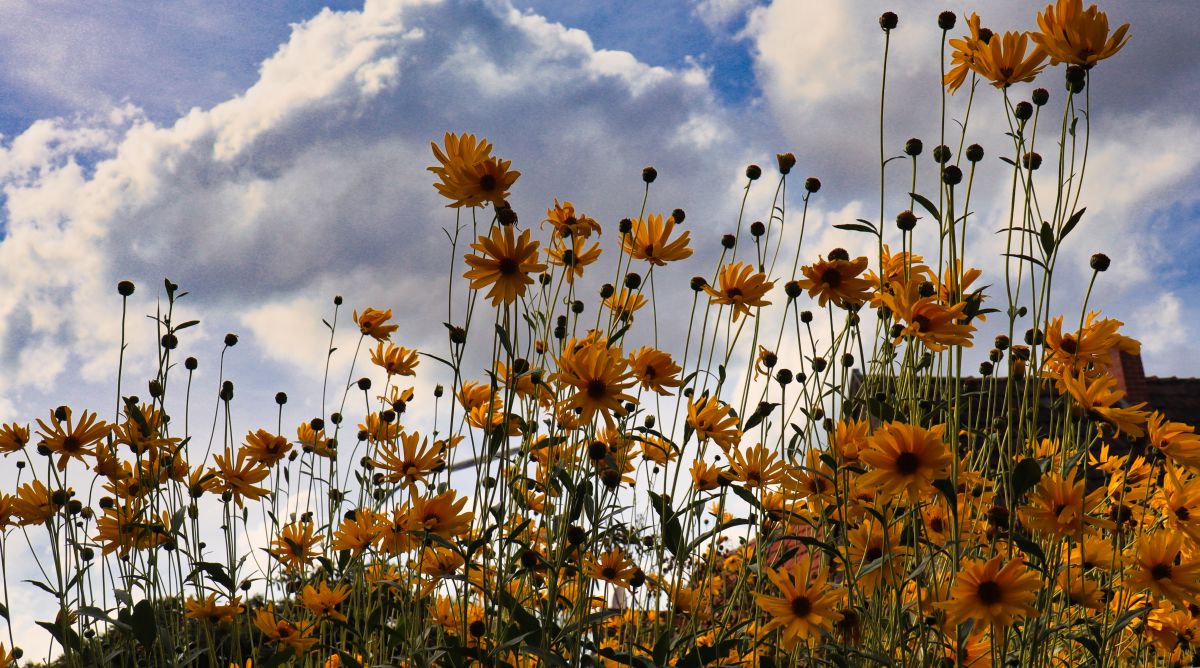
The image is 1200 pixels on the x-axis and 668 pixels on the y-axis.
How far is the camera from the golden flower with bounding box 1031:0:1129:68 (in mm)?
1736

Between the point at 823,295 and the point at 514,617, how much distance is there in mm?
939

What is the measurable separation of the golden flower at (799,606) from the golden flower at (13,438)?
2.46 metres

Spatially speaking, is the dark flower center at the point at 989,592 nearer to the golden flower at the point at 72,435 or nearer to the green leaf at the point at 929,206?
the green leaf at the point at 929,206

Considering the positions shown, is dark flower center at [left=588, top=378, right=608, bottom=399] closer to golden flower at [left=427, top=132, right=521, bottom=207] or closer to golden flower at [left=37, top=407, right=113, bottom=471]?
golden flower at [left=427, top=132, right=521, bottom=207]

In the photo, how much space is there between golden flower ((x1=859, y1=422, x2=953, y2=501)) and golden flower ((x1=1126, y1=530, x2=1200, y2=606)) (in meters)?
0.65

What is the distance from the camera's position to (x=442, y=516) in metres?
2.20

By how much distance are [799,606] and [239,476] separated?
1.83m

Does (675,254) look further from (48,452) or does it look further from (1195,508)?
(48,452)

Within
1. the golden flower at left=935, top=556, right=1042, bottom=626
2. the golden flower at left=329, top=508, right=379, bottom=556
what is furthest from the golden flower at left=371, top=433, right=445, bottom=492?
the golden flower at left=935, top=556, right=1042, bottom=626

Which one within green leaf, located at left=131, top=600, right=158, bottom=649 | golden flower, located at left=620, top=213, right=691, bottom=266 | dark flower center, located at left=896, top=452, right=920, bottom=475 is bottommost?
green leaf, located at left=131, top=600, right=158, bottom=649

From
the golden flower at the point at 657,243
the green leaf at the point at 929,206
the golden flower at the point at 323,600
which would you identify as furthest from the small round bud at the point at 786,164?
the golden flower at the point at 323,600

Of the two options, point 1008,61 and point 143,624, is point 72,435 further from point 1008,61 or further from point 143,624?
point 1008,61

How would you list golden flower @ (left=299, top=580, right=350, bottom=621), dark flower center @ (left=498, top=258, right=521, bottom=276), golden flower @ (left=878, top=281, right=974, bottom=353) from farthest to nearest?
1. golden flower @ (left=299, top=580, right=350, bottom=621)
2. dark flower center @ (left=498, top=258, right=521, bottom=276)
3. golden flower @ (left=878, top=281, right=974, bottom=353)

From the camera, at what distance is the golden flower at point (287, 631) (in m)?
2.56
